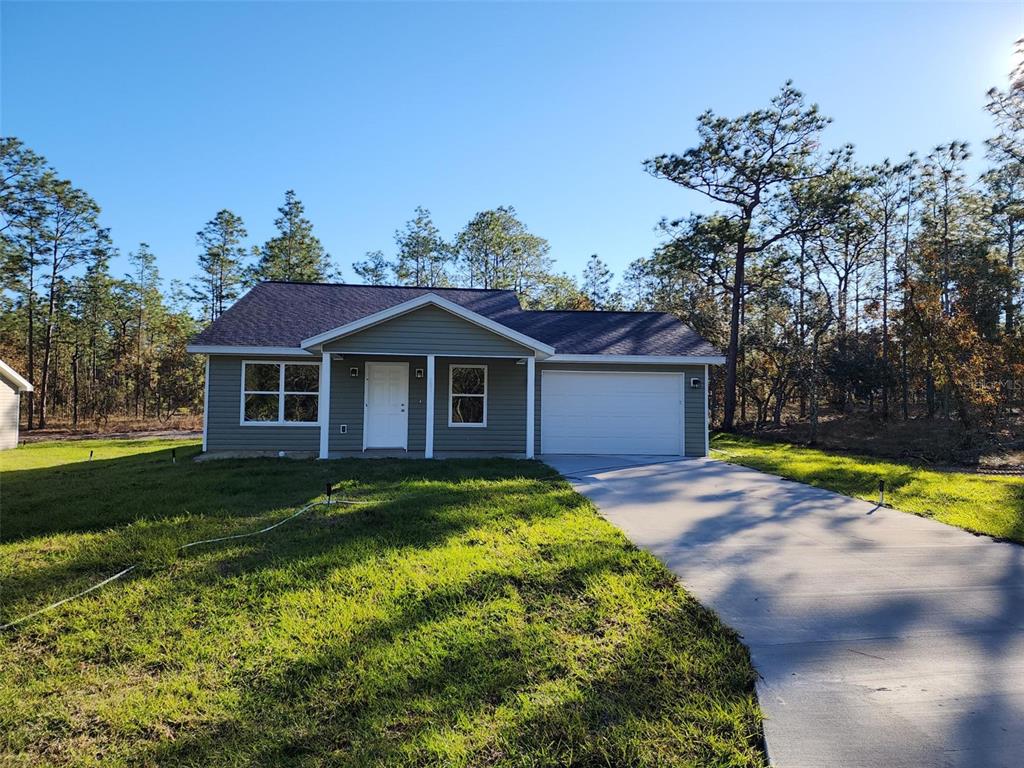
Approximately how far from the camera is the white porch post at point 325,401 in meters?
10.4

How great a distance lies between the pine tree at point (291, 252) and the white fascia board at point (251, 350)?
60.5ft

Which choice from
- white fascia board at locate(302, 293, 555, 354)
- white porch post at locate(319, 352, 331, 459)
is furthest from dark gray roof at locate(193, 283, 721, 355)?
white fascia board at locate(302, 293, 555, 354)

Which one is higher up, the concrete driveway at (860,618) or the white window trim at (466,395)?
the white window trim at (466,395)

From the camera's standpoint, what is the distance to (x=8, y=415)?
16406 mm

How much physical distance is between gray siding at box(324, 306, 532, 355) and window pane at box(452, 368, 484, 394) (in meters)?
1.31

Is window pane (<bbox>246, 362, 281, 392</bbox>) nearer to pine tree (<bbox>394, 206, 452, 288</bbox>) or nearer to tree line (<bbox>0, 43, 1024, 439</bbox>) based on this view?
tree line (<bbox>0, 43, 1024, 439</bbox>)

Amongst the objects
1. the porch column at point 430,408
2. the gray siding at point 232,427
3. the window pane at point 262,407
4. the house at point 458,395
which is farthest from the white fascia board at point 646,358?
the window pane at point 262,407

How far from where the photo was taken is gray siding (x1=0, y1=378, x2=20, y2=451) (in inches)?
635

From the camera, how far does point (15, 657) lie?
303 centimetres

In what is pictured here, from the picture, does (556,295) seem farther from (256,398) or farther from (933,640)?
(933,640)

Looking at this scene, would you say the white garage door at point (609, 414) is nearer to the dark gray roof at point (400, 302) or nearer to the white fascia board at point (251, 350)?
the dark gray roof at point (400, 302)

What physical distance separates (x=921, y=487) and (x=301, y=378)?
1228 cm

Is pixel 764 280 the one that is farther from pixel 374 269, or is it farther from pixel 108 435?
pixel 108 435

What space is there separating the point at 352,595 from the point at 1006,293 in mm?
25081
